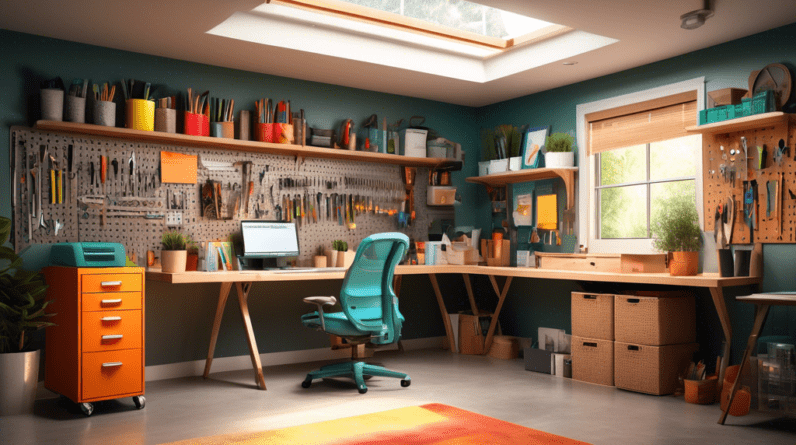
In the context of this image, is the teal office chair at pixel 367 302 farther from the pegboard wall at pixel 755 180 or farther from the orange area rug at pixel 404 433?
the pegboard wall at pixel 755 180

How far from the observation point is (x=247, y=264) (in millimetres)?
4988

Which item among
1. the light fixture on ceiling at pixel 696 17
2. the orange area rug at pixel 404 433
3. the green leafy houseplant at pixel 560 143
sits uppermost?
the light fixture on ceiling at pixel 696 17

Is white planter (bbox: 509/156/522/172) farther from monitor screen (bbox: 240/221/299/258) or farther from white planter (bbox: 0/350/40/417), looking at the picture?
white planter (bbox: 0/350/40/417)

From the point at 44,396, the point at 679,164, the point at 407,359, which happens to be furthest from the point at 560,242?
the point at 44,396

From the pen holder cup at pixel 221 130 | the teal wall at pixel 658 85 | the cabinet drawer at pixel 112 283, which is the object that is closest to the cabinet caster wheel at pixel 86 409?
the cabinet drawer at pixel 112 283

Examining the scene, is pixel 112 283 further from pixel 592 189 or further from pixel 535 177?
pixel 592 189

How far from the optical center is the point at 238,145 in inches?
195

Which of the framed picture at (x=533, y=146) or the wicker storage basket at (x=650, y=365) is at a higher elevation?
the framed picture at (x=533, y=146)

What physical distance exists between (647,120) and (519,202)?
1402 millimetres

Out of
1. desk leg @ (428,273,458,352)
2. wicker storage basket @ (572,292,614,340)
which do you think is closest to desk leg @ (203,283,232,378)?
desk leg @ (428,273,458,352)

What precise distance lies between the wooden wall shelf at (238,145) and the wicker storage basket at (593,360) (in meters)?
2.13

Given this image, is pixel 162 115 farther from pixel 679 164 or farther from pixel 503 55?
pixel 679 164

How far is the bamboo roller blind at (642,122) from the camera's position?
473cm

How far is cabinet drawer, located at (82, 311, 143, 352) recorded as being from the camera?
12.1 feet
